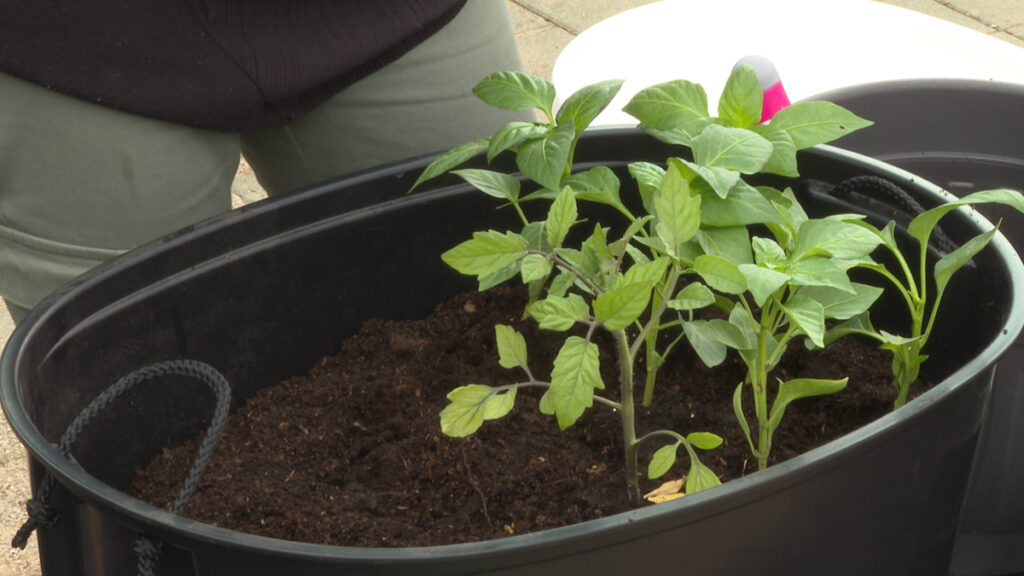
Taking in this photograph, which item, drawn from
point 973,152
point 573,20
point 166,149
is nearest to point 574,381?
point 166,149

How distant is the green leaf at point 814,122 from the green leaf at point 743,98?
29 mm

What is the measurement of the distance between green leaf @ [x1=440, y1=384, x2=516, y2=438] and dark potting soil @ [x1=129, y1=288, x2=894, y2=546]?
0.10 metres

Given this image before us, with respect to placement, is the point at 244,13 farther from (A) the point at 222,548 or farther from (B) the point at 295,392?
(A) the point at 222,548

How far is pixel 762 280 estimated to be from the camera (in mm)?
708

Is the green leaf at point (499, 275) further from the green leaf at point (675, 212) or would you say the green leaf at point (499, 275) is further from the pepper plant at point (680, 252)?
the green leaf at point (675, 212)

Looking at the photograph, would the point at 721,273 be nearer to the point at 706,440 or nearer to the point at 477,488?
the point at 706,440

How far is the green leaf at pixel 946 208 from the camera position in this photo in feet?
2.69

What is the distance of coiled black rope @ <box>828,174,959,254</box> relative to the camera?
2.95 feet

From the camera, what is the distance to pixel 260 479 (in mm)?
884

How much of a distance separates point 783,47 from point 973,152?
35 cm

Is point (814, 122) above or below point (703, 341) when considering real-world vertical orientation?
above

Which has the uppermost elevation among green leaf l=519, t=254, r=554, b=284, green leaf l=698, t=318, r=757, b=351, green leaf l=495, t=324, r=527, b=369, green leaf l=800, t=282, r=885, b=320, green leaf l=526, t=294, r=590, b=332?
green leaf l=519, t=254, r=554, b=284

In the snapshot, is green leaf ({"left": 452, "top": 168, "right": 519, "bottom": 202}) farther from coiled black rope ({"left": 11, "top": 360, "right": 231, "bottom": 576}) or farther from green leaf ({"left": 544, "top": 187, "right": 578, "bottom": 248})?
coiled black rope ({"left": 11, "top": 360, "right": 231, "bottom": 576})

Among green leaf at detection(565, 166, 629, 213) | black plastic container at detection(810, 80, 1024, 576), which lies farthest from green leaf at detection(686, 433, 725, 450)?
black plastic container at detection(810, 80, 1024, 576)
